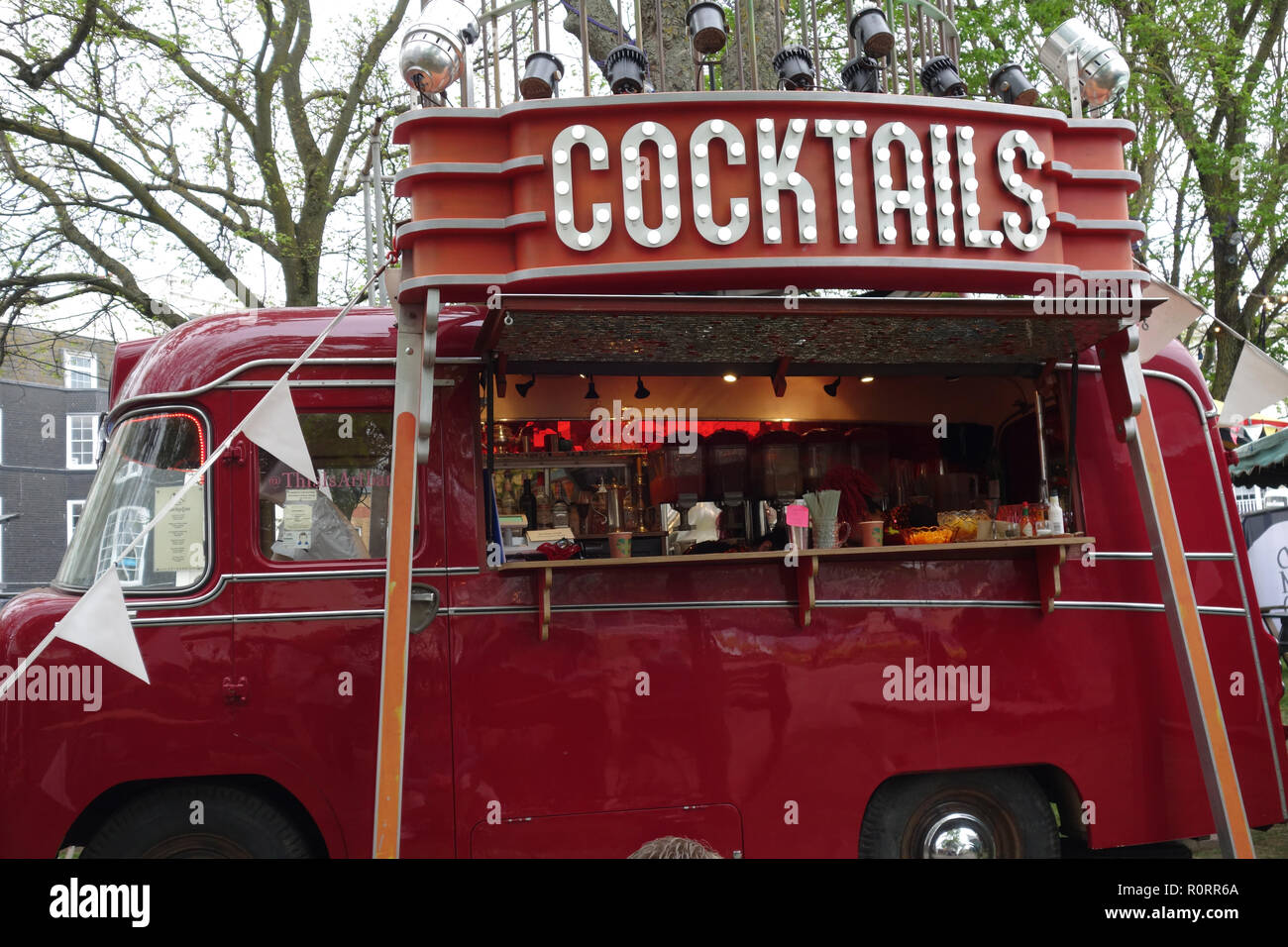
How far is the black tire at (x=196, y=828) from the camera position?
4.47 m

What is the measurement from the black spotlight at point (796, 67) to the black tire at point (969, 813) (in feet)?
11.5

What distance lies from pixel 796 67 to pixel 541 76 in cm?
121

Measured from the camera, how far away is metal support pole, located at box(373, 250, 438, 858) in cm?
413

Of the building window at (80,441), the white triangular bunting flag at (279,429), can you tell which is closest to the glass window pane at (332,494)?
the white triangular bunting flag at (279,429)

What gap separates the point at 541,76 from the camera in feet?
15.1

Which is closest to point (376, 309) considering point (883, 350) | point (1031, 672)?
point (883, 350)

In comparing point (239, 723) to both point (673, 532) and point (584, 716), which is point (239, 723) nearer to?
point (584, 716)

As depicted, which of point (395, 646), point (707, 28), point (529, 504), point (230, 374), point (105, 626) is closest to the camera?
point (105, 626)

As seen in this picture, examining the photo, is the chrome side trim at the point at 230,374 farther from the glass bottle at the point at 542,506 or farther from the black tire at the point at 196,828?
the black tire at the point at 196,828

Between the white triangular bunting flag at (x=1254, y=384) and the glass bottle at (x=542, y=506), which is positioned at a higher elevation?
the white triangular bunting flag at (x=1254, y=384)

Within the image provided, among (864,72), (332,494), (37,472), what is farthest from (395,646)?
(37,472)

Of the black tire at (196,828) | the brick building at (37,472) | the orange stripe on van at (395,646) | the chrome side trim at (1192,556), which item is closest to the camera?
the orange stripe on van at (395,646)

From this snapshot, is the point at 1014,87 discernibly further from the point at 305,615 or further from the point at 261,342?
the point at 305,615
